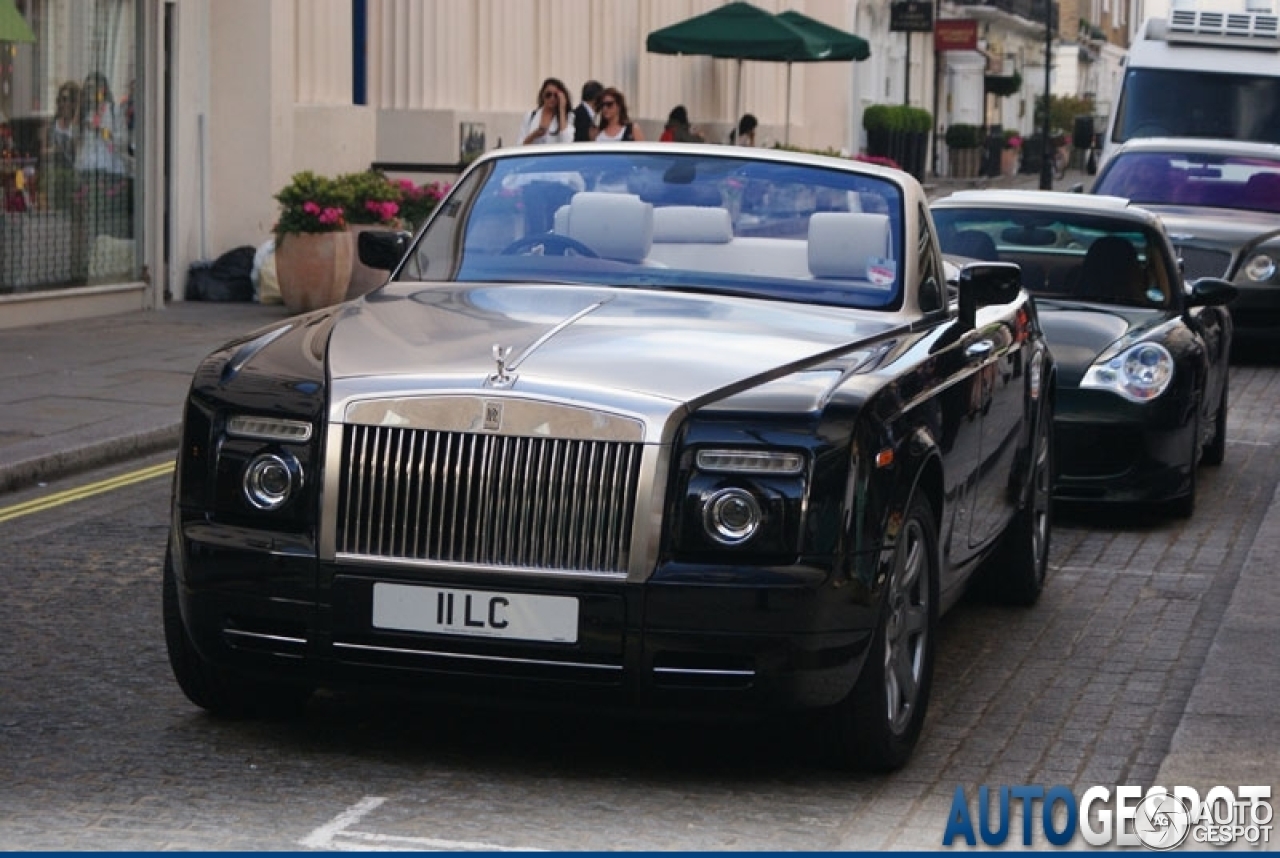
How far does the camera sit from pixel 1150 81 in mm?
25688

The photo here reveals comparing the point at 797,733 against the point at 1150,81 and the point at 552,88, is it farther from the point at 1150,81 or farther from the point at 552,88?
the point at 1150,81

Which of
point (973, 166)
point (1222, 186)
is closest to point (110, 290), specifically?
point (1222, 186)

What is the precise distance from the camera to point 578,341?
6.14 metres

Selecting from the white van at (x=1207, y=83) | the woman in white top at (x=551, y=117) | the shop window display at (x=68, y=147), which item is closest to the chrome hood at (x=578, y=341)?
the shop window display at (x=68, y=147)

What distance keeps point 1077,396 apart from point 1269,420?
475cm

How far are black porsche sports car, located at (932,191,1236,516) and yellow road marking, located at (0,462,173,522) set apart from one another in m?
3.97

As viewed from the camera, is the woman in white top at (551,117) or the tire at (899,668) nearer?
the tire at (899,668)

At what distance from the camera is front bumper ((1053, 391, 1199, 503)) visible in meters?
10.4

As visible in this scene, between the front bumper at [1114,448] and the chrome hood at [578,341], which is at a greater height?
the chrome hood at [578,341]

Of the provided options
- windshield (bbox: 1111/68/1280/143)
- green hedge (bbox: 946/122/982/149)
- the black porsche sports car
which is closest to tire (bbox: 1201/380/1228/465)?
the black porsche sports car

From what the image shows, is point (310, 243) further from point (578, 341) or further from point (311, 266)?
point (578, 341)

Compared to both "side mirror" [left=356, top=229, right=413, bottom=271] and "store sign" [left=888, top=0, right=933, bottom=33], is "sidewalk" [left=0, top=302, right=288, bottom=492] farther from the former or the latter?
"store sign" [left=888, top=0, right=933, bottom=33]

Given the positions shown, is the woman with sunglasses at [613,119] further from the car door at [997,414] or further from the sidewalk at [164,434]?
the car door at [997,414]

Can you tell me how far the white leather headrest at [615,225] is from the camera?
7.16m
